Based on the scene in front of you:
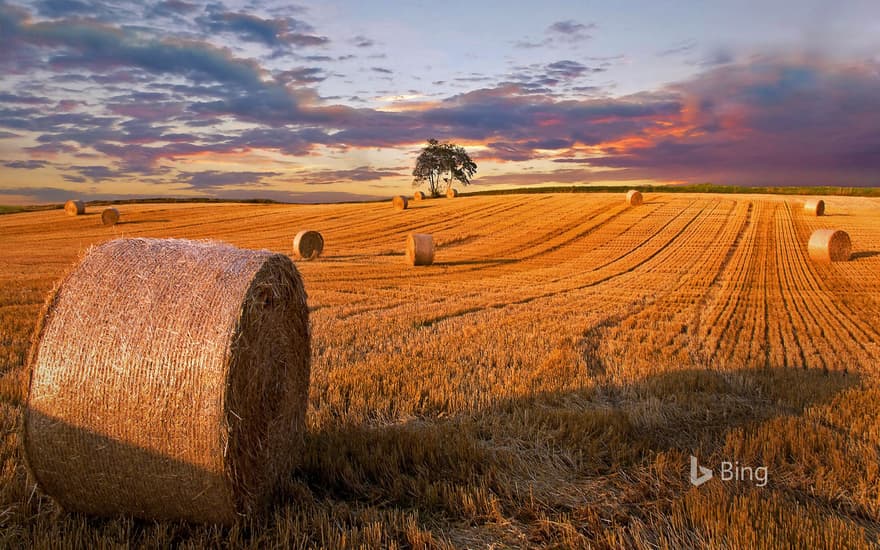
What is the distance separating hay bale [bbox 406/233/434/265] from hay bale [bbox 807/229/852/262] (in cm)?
1338

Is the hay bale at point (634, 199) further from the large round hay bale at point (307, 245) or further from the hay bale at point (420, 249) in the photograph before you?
the large round hay bale at point (307, 245)

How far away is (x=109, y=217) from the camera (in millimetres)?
34781

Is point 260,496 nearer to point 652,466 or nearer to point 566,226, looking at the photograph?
point 652,466

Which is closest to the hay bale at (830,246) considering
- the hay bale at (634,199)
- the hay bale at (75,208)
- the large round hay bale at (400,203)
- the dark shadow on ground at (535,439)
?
the dark shadow on ground at (535,439)

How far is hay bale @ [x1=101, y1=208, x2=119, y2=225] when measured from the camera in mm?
34562

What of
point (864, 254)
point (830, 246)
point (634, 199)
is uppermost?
point (634, 199)

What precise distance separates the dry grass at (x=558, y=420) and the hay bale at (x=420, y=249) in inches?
185

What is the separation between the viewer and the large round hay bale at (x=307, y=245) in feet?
72.9

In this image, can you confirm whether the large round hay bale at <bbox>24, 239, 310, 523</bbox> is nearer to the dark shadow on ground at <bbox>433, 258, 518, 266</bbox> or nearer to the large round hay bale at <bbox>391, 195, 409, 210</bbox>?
the dark shadow on ground at <bbox>433, 258, 518, 266</bbox>

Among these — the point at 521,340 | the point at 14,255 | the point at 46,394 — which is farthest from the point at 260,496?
the point at 14,255

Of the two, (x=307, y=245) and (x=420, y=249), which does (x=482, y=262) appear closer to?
(x=420, y=249)

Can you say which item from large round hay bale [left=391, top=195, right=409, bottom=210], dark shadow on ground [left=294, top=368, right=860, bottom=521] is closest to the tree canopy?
large round hay bale [left=391, top=195, right=409, bottom=210]

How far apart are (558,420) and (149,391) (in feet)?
11.1

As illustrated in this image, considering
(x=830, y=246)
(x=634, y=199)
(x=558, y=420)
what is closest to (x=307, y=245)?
(x=558, y=420)
